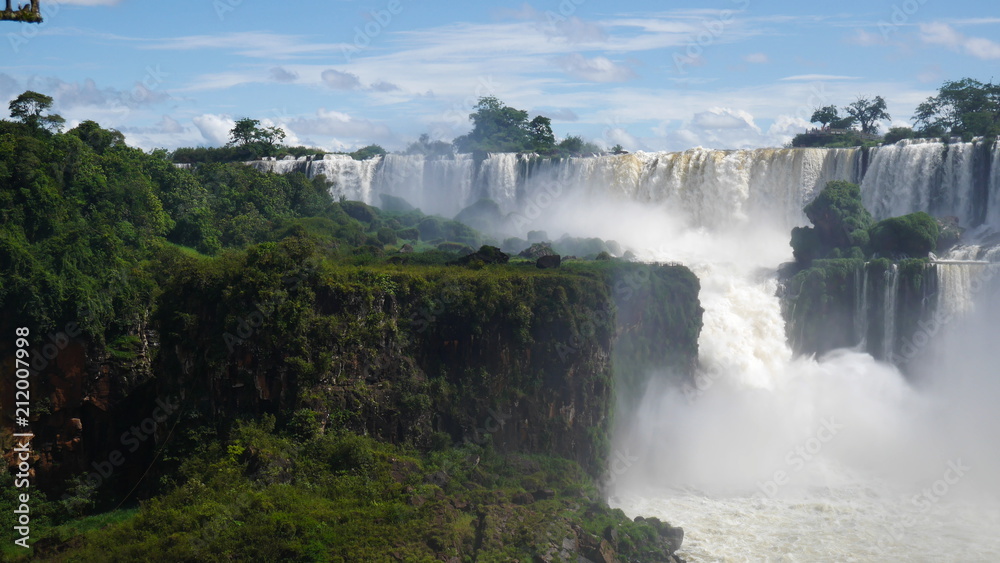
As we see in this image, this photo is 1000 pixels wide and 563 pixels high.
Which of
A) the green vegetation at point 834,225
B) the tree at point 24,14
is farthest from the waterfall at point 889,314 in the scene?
A: the tree at point 24,14

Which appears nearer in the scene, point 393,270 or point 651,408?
point 393,270

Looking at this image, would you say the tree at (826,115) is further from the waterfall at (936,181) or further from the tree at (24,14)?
the tree at (24,14)

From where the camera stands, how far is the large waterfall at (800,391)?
28.4 metres

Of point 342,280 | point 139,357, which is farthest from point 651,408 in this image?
point 139,357

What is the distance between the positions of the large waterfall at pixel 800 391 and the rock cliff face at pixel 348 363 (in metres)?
4.33

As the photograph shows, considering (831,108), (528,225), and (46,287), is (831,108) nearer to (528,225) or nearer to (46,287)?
(528,225)

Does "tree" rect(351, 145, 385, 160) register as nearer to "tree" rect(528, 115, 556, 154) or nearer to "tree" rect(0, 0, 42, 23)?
"tree" rect(528, 115, 556, 154)

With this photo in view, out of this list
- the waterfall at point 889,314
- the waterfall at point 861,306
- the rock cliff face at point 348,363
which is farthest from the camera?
the waterfall at point 861,306

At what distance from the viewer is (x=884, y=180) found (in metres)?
45.6

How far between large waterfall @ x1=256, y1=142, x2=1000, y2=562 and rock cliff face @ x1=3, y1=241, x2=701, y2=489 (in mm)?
4328

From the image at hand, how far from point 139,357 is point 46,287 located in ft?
10.9

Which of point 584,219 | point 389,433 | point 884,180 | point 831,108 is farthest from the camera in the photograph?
point 831,108

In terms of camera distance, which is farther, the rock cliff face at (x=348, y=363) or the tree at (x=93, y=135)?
the tree at (x=93, y=135)

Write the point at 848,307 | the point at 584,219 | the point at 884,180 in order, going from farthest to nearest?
the point at 584,219
the point at 884,180
the point at 848,307
